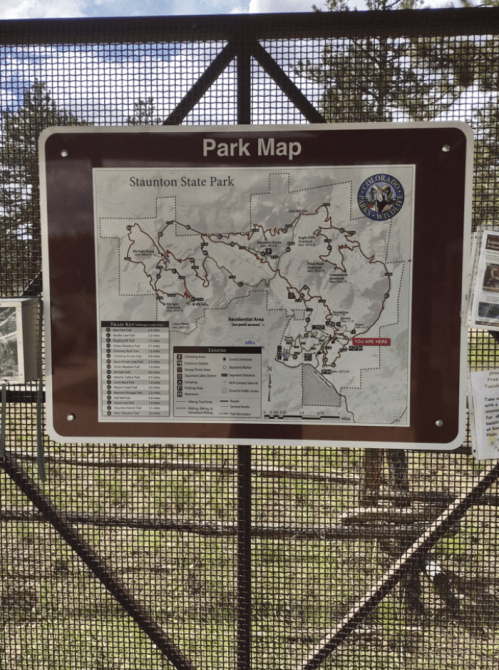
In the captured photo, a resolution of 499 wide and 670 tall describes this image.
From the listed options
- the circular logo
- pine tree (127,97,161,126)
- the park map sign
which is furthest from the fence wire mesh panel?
the circular logo

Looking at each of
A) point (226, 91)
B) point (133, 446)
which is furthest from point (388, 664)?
point (226, 91)

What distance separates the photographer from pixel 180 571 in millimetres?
1710

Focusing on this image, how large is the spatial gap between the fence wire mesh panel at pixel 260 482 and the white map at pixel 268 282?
0.77ft

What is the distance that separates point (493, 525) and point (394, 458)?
0.50 meters

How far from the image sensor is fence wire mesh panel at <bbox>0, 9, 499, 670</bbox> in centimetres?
146

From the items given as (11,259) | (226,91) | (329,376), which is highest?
(226,91)

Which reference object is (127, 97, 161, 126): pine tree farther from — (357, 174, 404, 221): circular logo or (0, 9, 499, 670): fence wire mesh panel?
(357, 174, 404, 221): circular logo

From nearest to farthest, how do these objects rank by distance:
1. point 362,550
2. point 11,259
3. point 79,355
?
point 79,355
point 11,259
point 362,550

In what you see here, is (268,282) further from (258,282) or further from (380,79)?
(380,79)

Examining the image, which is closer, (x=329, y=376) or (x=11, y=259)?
(x=329, y=376)

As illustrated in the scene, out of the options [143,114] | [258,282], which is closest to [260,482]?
[258,282]

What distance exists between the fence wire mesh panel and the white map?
234 mm

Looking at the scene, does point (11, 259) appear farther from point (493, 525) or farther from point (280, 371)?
point (493, 525)

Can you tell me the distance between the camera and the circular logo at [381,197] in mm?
1363
